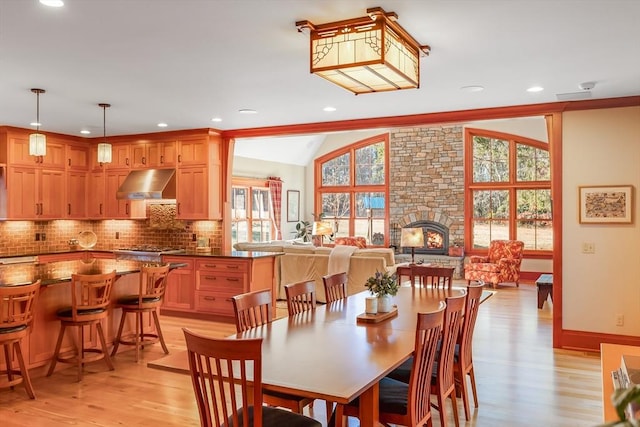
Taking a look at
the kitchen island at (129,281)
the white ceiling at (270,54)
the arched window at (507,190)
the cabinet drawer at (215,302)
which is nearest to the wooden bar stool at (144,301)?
the kitchen island at (129,281)

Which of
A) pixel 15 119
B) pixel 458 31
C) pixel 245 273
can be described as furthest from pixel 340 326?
pixel 15 119

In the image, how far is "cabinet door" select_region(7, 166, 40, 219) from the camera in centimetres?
740

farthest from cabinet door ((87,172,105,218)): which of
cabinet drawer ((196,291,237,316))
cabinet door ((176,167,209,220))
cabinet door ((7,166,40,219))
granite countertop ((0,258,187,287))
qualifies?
granite countertop ((0,258,187,287))

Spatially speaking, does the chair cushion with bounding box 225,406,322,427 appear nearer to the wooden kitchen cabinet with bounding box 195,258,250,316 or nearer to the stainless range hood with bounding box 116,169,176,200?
the wooden kitchen cabinet with bounding box 195,258,250,316

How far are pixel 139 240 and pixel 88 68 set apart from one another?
4.60 m

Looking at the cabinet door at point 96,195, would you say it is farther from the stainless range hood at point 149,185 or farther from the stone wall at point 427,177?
the stone wall at point 427,177

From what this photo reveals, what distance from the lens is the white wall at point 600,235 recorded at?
5.41 metres

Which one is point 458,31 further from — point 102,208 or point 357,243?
point 357,243

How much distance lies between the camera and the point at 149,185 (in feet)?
Result: 25.5

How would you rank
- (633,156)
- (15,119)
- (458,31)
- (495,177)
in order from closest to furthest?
(458,31) → (633,156) → (15,119) → (495,177)

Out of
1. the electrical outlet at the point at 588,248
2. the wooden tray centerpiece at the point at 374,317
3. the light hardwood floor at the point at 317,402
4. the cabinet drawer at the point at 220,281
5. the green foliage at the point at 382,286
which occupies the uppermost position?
the electrical outlet at the point at 588,248

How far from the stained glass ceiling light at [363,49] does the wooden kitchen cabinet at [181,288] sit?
4518 mm

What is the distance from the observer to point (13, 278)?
441 cm

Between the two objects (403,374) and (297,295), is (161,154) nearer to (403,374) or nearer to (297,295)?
(297,295)
